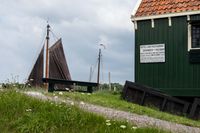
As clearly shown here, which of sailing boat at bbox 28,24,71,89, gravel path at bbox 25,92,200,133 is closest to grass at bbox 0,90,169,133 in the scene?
gravel path at bbox 25,92,200,133

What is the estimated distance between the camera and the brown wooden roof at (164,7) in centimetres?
2269

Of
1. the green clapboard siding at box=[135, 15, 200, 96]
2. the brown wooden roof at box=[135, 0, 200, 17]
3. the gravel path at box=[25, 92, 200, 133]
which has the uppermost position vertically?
A: the brown wooden roof at box=[135, 0, 200, 17]

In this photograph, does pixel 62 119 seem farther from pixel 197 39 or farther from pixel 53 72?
pixel 53 72

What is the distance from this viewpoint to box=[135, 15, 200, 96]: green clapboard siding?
22406 mm

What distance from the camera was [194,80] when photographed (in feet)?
73.2

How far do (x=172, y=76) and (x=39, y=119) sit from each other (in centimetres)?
1428

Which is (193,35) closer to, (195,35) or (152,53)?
(195,35)

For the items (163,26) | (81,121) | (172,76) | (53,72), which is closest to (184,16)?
(163,26)

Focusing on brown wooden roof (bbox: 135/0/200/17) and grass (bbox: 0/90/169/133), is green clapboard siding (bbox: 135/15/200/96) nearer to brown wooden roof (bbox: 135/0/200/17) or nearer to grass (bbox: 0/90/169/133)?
brown wooden roof (bbox: 135/0/200/17)

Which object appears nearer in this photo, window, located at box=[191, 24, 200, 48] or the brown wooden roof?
window, located at box=[191, 24, 200, 48]

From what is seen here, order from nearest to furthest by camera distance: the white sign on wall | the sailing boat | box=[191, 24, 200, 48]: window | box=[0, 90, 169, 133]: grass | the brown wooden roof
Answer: box=[0, 90, 169, 133]: grass, box=[191, 24, 200, 48]: window, the brown wooden roof, the white sign on wall, the sailing boat

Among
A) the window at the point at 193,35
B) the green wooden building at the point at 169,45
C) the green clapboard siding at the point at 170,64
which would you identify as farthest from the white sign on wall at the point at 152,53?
the window at the point at 193,35

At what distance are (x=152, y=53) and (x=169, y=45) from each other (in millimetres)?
916

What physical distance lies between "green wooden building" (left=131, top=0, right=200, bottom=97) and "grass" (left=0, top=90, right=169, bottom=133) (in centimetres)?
1290
